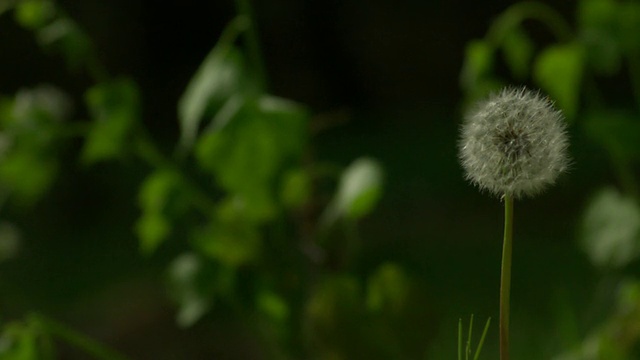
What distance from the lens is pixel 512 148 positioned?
442 mm

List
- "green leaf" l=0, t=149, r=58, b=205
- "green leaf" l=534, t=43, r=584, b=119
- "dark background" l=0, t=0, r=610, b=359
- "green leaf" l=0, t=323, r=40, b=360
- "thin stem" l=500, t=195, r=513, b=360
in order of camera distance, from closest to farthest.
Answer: "thin stem" l=500, t=195, r=513, b=360 < "green leaf" l=0, t=323, r=40, b=360 < "green leaf" l=534, t=43, r=584, b=119 < "green leaf" l=0, t=149, r=58, b=205 < "dark background" l=0, t=0, r=610, b=359

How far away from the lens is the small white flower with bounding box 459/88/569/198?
433 mm

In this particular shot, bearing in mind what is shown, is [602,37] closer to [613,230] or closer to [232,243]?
[613,230]

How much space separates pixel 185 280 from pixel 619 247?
335 mm

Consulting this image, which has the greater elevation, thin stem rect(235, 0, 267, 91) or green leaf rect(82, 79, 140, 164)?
thin stem rect(235, 0, 267, 91)

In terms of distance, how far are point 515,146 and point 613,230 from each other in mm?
407

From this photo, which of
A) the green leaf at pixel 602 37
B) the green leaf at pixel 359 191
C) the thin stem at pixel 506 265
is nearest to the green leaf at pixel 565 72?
the green leaf at pixel 602 37

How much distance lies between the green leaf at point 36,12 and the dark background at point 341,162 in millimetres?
361

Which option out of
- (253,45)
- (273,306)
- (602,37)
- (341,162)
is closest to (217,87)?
(253,45)

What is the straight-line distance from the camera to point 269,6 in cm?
275

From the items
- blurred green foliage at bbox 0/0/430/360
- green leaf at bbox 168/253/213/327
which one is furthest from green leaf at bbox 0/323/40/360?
green leaf at bbox 168/253/213/327

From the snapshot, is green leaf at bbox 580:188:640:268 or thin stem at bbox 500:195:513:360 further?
green leaf at bbox 580:188:640:268

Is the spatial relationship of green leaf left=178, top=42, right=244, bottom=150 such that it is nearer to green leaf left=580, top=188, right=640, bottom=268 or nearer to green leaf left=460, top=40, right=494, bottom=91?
green leaf left=460, top=40, right=494, bottom=91

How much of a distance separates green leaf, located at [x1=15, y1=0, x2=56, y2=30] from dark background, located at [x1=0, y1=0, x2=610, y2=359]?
0.36 meters
